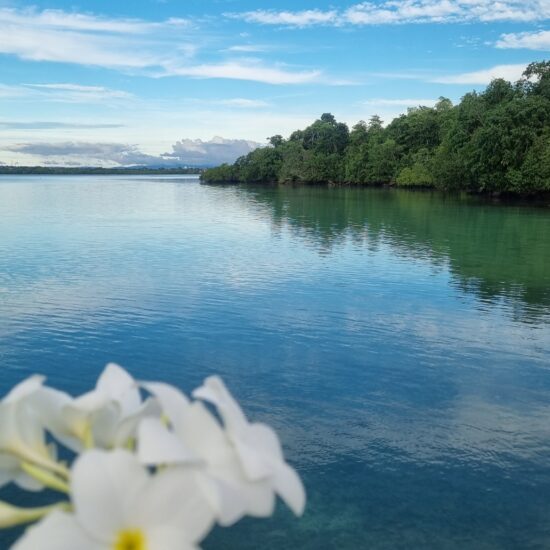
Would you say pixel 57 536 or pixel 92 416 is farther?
pixel 92 416

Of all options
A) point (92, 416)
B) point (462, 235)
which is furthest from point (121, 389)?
point (462, 235)

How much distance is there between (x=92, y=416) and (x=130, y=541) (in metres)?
0.17

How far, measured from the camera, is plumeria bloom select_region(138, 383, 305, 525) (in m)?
0.56

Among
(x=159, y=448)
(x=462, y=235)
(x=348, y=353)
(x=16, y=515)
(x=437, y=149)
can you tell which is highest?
(x=437, y=149)

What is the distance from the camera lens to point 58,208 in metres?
40.8

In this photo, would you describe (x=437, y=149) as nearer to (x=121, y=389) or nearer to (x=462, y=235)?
(x=462, y=235)

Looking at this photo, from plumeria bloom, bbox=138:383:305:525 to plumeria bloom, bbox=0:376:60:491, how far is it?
15 centimetres

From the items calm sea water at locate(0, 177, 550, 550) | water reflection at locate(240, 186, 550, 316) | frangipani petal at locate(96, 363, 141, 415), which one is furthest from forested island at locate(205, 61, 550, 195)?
frangipani petal at locate(96, 363, 141, 415)

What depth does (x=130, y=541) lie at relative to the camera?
59 cm

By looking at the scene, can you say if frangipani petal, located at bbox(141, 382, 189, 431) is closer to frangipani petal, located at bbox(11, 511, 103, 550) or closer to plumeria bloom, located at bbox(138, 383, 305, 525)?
plumeria bloom, located at bbox(138, 383, 305, 525)

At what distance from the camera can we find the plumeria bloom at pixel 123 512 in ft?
1.81

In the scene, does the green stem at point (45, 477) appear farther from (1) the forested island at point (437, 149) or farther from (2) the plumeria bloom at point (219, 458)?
(1) the forested island at point (437, 149)

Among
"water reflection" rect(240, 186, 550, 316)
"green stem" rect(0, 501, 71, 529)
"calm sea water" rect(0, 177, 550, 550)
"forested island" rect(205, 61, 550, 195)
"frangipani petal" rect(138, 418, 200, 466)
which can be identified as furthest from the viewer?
"forested island" rect(205, 61, 550, 195)

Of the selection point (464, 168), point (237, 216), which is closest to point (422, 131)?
point (464, 168)
